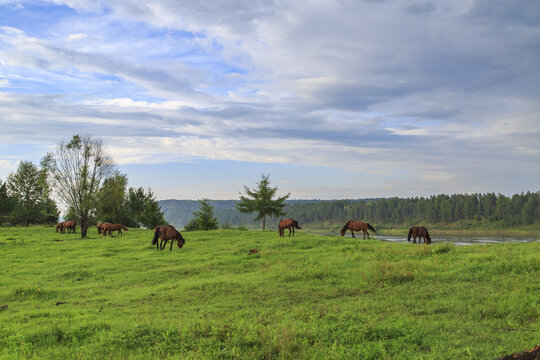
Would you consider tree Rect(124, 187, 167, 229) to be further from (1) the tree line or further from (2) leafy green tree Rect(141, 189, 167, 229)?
(1) the tree line

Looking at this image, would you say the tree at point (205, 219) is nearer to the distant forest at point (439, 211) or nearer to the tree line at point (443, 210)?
the distant forest at point (439, 211)

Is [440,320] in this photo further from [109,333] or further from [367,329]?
[109,333]

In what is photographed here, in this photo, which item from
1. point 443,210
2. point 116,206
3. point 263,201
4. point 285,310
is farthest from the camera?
point 443,210

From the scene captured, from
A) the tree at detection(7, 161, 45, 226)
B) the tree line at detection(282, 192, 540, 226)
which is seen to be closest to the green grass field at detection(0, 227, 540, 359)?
the tree at detection(7, 161, 45, 226)

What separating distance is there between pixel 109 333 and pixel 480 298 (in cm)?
936

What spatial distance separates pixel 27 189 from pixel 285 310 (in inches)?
3012

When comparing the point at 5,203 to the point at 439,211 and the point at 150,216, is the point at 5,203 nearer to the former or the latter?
the point at 150,216

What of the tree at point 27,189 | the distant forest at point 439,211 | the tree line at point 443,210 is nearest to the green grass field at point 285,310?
the tree at point 27,189

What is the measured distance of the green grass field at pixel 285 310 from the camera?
6.72 m

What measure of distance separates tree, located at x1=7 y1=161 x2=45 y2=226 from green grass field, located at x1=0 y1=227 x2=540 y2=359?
5728 cm

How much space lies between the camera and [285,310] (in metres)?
9.36

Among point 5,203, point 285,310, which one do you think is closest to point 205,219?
point 5,203

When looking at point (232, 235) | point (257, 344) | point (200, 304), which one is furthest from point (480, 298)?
point (232, 235)

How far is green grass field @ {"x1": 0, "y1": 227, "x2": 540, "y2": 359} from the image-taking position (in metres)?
6.72
